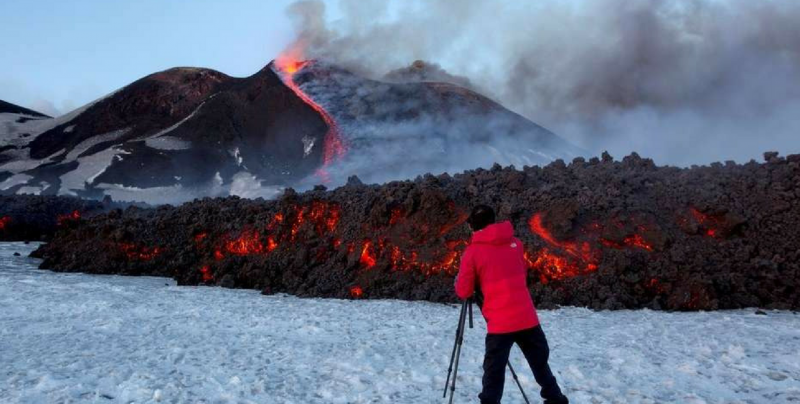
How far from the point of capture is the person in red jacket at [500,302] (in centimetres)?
445

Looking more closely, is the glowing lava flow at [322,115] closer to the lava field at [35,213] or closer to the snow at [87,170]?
the lava field at [35,213]

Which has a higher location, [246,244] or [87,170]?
[87,170]

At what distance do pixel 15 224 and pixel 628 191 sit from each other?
73.8ft

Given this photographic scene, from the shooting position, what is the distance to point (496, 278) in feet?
14.7

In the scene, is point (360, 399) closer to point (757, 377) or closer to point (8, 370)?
point (8, 370)

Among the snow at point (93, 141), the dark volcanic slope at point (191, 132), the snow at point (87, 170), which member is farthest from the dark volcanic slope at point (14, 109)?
the snow at point (87, 170)

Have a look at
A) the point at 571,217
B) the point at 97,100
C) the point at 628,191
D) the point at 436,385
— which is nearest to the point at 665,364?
the point at 436,385

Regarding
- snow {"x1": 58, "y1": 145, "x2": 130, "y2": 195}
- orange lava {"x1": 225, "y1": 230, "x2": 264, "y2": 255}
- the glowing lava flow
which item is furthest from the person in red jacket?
snow {"x1": 58, "y1": 145, "x2": 130, "y2": 195}

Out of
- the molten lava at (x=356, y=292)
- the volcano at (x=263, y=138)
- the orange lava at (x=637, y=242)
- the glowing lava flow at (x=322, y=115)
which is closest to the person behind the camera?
the orange lava at (x=637, y=242)

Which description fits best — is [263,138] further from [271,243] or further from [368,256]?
[368,256]

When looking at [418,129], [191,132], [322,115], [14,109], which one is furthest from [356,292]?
[14,109]

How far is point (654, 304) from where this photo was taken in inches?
389

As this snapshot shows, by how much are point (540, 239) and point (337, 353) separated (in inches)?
225

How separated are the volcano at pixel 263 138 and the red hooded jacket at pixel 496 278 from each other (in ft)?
81.4
